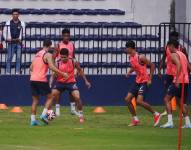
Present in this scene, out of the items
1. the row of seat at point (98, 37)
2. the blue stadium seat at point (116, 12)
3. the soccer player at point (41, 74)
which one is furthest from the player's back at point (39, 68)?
the blue stadium seat at point (116, 12)

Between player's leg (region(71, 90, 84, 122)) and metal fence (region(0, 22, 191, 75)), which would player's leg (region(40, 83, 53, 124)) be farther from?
metal fence (region(0, 22, 191, 75))

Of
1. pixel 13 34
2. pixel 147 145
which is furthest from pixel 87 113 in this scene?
pixel 147 145

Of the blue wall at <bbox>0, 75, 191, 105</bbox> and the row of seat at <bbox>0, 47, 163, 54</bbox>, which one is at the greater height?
the row of seat at <bbox>0, 47, 163, 54</bbox>

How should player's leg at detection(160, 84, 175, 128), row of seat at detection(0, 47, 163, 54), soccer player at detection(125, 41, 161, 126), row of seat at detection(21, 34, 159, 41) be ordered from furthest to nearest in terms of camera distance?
1. row of seat at detection(21, 34, 159, 41)
2. row of seat at detection(0, 47, 163, 54)
3. soccer player at detection(125, 41, 161, 126)
4. player's leg at detection(160, 84, 175, 128)

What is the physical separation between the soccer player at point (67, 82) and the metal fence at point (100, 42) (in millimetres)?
5713

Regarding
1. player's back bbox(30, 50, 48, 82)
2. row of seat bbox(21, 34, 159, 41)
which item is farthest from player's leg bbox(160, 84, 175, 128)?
row of seat bbox(21, 34, 159, 41)

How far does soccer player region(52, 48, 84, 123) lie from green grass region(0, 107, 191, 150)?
509mm

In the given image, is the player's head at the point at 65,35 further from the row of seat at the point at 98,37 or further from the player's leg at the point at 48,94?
the row of seat at the point at 98,37

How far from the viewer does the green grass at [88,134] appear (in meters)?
18.0

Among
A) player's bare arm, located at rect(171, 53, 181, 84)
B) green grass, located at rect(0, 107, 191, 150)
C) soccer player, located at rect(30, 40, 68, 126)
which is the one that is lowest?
green grass, located at rect(0, 107, 191, 150)

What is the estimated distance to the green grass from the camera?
18.0 meters

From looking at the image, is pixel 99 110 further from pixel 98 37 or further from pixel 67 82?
pixel 98 37

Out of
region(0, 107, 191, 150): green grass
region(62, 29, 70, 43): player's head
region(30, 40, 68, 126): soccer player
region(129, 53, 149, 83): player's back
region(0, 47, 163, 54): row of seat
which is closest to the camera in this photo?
region(0, 107, 191, 150): green grass

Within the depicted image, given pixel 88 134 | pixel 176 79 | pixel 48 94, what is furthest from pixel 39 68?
pixel 176 79
